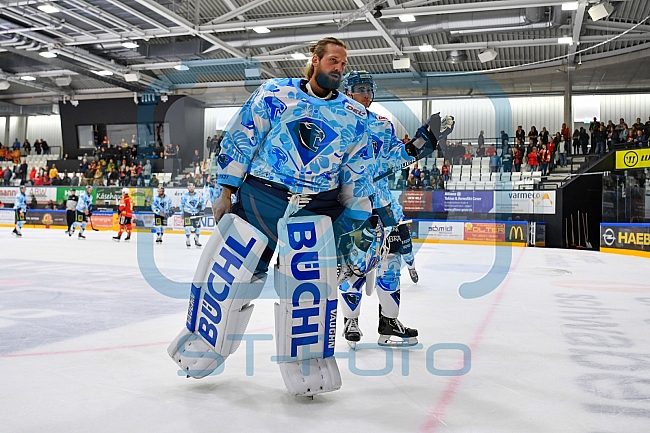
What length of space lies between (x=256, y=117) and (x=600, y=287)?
6429mm

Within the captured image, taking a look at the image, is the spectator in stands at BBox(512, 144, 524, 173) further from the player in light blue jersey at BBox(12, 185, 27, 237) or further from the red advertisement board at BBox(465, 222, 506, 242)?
the player in light blue jersey at BBox(12, 185, 27, 237)

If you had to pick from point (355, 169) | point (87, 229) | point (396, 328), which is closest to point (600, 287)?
point (396, 328)

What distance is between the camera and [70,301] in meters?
5.36

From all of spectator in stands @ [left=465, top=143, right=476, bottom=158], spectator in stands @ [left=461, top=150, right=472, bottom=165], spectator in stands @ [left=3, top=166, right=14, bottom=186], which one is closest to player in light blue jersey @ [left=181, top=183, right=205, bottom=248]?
spectator in stands @ [left=461, top=150, right=472, bottom=165]

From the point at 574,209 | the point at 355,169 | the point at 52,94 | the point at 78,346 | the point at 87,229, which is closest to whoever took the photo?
the point at 355,169

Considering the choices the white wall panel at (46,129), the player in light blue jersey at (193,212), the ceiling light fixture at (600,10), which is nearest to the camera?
the ceiling light fixture at (600,10)

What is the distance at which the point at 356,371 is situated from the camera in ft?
10.5

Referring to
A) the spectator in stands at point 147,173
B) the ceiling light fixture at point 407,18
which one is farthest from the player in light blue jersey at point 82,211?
the ceiling light fixture at point 407,18

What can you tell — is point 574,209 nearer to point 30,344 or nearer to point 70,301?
point 70,301

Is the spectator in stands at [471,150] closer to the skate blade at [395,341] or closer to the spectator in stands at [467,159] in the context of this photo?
the spectator in stands at [467,159]

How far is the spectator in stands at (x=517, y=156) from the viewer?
19.6 meters

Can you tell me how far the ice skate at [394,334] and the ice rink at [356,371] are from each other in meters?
0.11

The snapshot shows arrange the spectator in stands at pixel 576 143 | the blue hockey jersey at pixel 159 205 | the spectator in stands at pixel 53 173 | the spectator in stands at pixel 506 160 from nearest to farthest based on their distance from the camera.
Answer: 1. the blue hockey jersey at pixel 159 205
2. the spectator in stands at pixel 506 160
3. the spectator in stands at pixel 576 143
4. the spectator in stands at pixel 53 173

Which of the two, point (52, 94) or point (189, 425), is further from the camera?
point (52, 94)
